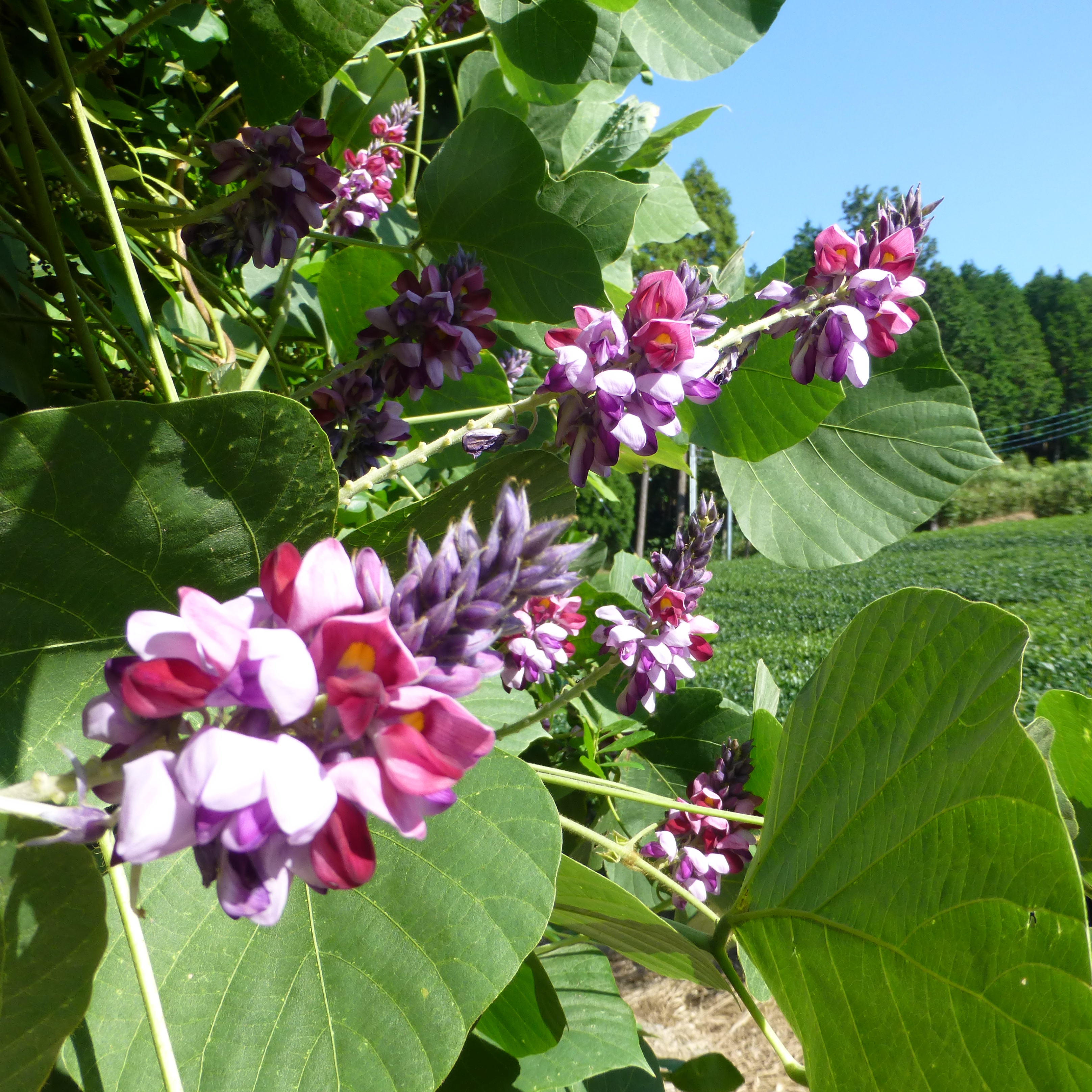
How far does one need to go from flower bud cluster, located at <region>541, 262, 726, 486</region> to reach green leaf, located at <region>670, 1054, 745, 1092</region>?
93cm

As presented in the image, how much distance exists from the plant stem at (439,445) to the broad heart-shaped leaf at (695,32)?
692 millimetres

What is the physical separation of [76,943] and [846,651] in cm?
67

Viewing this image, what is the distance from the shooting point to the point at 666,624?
1.21 m

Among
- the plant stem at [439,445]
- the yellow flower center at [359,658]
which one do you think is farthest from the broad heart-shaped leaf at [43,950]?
the plant stem at [439,445]

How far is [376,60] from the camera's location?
139 cm

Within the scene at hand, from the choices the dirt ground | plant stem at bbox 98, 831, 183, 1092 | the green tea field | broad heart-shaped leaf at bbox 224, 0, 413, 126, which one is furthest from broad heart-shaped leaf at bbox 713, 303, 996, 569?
the green tea field

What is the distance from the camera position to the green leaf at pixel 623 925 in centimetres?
72

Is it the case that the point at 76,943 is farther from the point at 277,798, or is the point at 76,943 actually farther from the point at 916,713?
the point at 916,713

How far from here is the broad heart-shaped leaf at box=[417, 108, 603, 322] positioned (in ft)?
3.32

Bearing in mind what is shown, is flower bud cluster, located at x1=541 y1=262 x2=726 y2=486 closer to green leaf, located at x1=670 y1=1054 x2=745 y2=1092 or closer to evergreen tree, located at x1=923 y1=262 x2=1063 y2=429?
green leaf, located at x1=670 y1=1054 x2=745 y2=1092

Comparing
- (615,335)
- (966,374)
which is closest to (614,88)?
(615,335)

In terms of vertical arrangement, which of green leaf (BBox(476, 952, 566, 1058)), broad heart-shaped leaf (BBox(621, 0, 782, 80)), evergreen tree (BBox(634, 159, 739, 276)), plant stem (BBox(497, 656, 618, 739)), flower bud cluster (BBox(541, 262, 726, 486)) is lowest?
green leaf (BBox(476, 952, 566, 1058))

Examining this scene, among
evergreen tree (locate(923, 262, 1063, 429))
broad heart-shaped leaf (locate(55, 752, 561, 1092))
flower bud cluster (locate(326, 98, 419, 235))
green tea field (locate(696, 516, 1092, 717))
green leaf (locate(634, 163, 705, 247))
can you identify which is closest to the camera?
broad heart-shaped leaf (locate(55, 752, 561, 1092))

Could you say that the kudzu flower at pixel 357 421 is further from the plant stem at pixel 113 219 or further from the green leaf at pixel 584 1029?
the green leaf at pixel 584 1029
